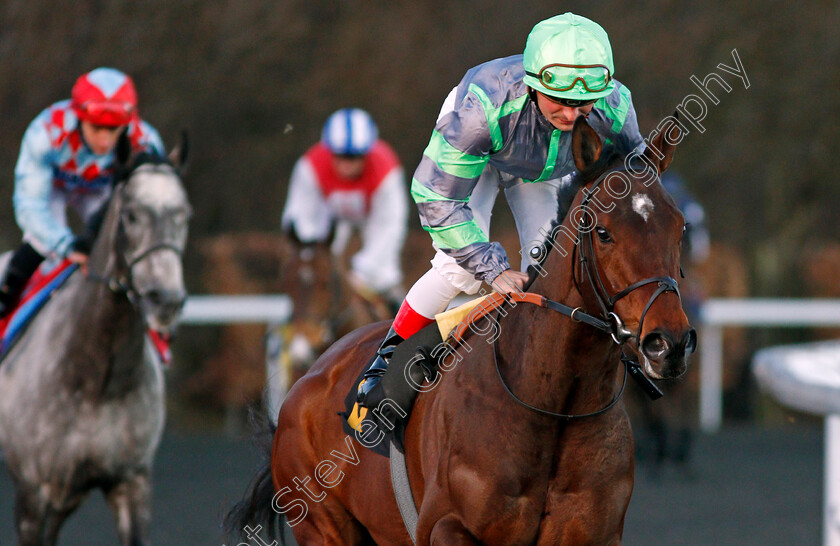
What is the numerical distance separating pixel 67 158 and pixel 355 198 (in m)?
2.76

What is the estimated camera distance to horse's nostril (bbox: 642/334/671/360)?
2801 millimetres

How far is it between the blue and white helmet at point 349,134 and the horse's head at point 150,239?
239 cm

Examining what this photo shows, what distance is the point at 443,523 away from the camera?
11.0 feet

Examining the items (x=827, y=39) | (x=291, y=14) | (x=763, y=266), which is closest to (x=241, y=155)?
(x=291, y=14)

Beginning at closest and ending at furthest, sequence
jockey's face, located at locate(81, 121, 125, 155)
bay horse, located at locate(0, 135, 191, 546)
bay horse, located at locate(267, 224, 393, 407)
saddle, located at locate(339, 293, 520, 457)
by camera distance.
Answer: saddle, located at locate(339, 293, 520, 457) → bay horse, located at locate(0, 135, 191, 546) → jockey's face, located at locate(81, 121, 125, 155) → bay horse, located at locate(267, 224, 393, 407)

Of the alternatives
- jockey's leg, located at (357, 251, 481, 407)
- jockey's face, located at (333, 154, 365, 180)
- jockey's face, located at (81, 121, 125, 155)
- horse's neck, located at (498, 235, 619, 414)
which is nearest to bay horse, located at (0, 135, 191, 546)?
jockey's face, located at (81, 121, 125, 155)

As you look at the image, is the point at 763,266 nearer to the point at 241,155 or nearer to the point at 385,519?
the point at 241,155

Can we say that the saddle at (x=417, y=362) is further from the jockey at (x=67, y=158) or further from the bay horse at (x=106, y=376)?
the jockey at (x=67, y=158)

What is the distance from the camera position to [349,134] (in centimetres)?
748

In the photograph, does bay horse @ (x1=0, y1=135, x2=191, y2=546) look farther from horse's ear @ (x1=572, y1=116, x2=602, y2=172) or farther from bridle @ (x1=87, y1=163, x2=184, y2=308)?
horse's ear @ (x1=572, y1=116, x2=602, y2=172)

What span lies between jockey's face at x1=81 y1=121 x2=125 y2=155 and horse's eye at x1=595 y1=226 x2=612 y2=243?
9.32ft

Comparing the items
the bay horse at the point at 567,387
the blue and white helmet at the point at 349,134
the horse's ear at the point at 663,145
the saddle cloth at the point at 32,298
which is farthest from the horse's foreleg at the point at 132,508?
the blue and white helmet at the point at 349,134

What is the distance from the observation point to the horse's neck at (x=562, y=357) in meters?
3.23

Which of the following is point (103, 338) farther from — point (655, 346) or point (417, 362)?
point (655, 346)
